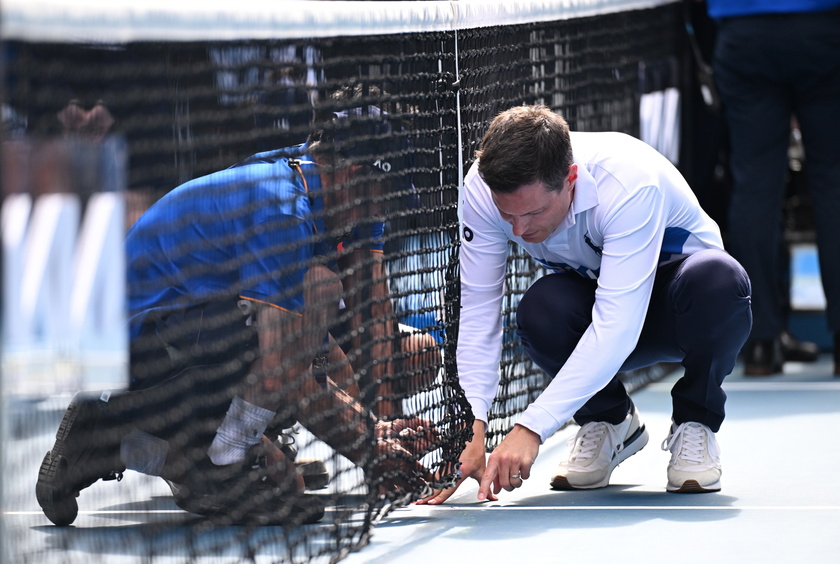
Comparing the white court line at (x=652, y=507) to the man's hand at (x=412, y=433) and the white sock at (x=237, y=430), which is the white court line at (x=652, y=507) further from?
the white sock at (x=237, y=430)

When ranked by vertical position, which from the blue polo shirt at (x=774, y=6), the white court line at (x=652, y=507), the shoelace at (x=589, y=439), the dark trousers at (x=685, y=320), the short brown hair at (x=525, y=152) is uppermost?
the blue polo shirt at (x=774, y=6)

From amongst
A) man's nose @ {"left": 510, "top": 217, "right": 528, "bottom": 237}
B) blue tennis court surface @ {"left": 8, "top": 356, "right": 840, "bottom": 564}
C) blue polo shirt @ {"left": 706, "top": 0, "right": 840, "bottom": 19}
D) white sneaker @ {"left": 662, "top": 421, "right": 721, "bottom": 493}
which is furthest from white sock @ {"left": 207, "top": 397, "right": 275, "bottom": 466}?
blue polo shirt @ {"left": 706, "top": 0, "right": 840, "bottom": 19}

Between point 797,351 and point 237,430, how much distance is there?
2.82 metres

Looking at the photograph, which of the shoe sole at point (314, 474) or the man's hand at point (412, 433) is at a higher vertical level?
the man's hand at point (412, 433)

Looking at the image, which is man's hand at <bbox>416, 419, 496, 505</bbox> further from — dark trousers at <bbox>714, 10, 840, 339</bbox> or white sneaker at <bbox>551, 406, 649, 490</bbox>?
dark trousers at <bbox>714, 10, 840, 339</bbox>

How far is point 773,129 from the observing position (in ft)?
13.5

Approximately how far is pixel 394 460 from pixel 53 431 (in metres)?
0.95

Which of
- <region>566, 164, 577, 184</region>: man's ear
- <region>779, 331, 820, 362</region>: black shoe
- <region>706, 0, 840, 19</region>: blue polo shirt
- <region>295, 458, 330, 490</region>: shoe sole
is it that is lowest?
<region>779, 331, 820, 362</region>: black shoe

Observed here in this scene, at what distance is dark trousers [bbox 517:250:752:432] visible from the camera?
8.36ft

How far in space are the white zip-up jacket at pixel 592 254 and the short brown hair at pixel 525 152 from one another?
11 cm

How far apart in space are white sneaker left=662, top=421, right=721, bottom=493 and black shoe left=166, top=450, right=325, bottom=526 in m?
0.75

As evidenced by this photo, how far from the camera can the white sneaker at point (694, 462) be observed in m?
2.57

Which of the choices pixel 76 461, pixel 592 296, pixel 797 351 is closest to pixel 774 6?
pixel 797 351

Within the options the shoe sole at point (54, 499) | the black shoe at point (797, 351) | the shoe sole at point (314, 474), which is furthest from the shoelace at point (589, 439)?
the black shoe at point (797, 351)
